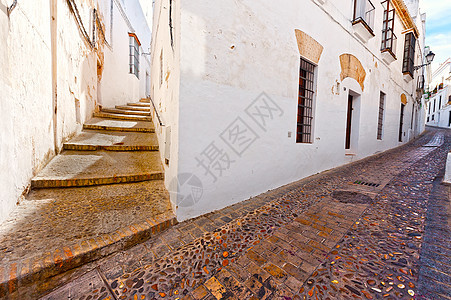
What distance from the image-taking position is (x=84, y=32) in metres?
4.79

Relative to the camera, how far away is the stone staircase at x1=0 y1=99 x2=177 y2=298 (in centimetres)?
153


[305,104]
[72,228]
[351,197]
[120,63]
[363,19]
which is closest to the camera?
[72,228]

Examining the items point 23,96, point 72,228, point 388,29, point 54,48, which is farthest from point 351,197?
→ point 388,29

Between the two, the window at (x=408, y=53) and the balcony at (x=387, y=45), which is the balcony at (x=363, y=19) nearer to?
the balcony at (x=387, y=45)

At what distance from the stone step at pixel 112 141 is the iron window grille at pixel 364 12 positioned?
689 cm

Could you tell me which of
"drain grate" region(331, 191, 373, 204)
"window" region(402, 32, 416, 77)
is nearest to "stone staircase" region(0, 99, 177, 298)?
"drain grate" region(331, 191, 373, 204)

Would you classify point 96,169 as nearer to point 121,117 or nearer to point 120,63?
point 121,117

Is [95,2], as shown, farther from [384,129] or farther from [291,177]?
[384,129]

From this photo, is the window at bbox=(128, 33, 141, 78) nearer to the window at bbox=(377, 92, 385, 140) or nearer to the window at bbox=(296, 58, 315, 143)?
the window at bbox=(296, 58, 315, 143)

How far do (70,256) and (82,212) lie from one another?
2.59 ft

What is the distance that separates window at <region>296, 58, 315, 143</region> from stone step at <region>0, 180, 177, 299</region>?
3.50m

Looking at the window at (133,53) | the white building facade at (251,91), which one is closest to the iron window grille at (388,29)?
the white building facade at (251,91)

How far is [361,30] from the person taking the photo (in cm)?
590

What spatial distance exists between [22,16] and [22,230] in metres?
2.46
